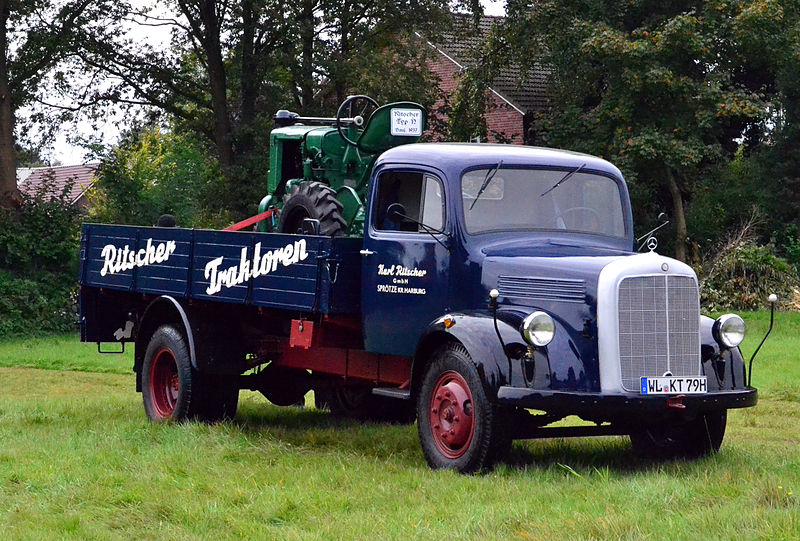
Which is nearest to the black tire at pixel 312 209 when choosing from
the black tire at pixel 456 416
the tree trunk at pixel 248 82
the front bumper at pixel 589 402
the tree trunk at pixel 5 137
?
the black tire at pixel 456 416

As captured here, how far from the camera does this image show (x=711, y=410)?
829 centimetres

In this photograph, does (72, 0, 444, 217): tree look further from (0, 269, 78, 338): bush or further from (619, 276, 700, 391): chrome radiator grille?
(619, 276, 700, 391): chrome radiator grille

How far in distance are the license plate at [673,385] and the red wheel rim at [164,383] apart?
5.11 m

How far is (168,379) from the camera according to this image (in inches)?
458

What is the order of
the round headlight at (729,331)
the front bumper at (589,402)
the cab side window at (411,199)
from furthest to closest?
the cab side window at (411,199) < the round headlight at (729,331) < the front bumper at (589,402)

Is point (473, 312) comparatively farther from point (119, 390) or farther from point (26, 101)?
point (26, 101)

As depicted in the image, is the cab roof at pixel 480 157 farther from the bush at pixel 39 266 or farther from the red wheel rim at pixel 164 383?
the bush at pixel 39 266

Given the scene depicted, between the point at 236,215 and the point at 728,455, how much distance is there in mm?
22197

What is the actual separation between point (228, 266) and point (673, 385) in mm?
4161

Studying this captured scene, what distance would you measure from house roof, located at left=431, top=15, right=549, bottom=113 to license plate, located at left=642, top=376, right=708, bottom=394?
22.9m

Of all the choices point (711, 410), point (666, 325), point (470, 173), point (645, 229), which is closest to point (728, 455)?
point (711, 410)

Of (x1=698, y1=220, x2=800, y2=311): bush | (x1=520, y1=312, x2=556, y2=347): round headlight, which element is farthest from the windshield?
(x1=698, y1=220, x2=800, y2=311): bush

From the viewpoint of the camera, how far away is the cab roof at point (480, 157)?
9078 mm

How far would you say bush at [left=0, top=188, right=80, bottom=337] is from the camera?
25.6 metres
